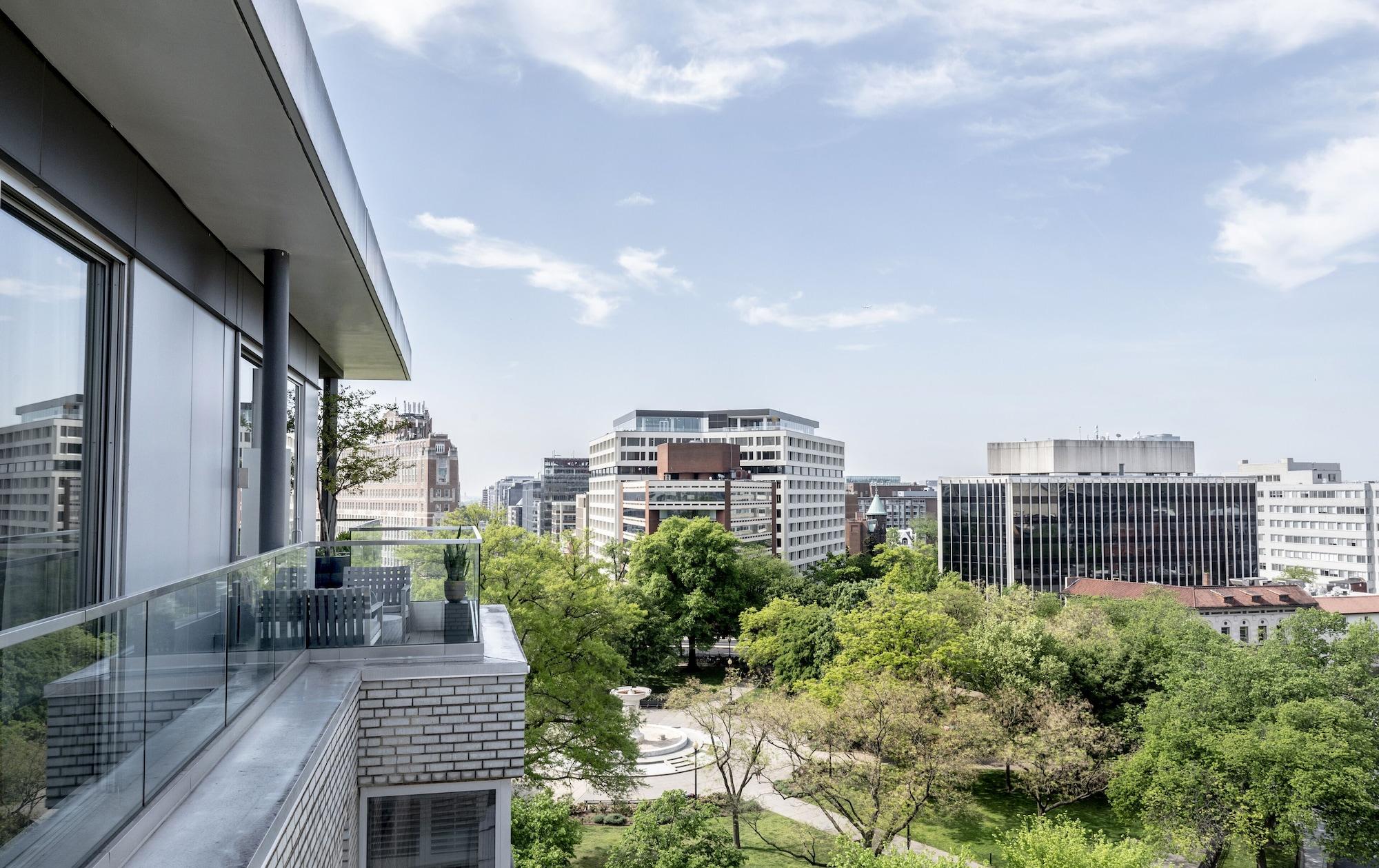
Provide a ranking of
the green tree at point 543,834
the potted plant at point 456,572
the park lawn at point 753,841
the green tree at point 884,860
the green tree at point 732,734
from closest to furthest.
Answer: the potted plant at point 456,572 < the green tree at point 884,860 < the green tree at point 543,834 < the park lawn at point 753,841 < the green tree at point 732,734

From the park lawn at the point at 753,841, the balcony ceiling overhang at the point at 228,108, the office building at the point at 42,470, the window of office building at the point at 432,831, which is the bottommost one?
the park lawn at the point at 753,841

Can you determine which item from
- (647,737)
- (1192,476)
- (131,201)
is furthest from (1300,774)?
(1192,476)

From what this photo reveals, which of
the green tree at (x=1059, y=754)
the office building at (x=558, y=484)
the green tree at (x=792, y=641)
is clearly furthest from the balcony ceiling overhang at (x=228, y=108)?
the office building at (x=558, y=484)

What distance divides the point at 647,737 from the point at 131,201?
29022mm

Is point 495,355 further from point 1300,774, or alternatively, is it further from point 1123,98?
point 1300,774

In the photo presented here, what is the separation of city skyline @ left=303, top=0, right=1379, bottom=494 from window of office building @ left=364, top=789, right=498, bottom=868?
18.8 feet

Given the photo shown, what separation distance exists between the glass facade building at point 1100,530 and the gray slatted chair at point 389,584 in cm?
6502

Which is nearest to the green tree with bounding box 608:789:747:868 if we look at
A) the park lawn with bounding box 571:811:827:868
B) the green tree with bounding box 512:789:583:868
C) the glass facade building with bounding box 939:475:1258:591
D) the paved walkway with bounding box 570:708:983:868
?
the green tree with bounding box 512:789:583:868

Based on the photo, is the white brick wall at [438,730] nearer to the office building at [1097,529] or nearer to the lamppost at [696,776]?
the lamppost at [696,776]

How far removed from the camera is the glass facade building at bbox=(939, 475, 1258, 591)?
66812 millimetres

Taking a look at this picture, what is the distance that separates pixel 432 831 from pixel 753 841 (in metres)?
18.5

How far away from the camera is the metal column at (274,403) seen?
28.7 feet

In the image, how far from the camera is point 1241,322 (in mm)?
46906

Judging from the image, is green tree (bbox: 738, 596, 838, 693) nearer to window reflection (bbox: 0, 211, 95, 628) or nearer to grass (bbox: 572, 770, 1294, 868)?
grass (bbox: 572, 770, 1294, 868)
